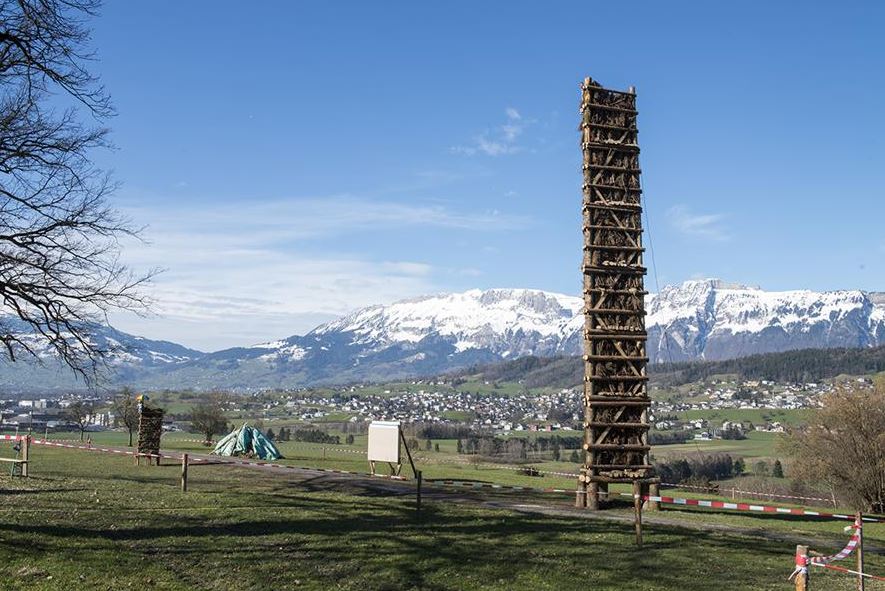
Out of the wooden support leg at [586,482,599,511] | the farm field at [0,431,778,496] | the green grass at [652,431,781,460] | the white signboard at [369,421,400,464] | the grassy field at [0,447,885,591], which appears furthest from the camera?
the green grass at [652,431,781,460]

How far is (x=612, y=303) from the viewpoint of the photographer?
29625 millimetres

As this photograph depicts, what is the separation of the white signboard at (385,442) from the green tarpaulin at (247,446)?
18.8 m

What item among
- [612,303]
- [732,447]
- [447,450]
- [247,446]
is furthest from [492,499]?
[732,447]

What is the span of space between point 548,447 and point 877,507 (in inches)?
4390

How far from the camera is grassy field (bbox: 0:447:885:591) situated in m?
16.1

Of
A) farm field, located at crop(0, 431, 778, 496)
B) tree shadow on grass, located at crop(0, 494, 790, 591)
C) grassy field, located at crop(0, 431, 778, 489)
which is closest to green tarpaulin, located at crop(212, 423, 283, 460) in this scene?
grassy field, located at crop(0, 431, 778, 489)

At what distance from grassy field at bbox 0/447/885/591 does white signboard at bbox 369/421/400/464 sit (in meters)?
9.68

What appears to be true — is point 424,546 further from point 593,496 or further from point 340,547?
point 593,496

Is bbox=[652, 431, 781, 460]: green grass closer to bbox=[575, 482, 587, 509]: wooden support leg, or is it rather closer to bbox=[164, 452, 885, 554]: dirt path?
bbox=[164, 452, 885, 554]: dirt path

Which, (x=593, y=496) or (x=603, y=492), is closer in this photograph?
(x=593, y=496)

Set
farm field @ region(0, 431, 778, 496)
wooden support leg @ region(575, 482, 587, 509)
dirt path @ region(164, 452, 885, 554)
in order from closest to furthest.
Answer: dirt path @ region(164, 452, 885, 554), wooden support leg @ region(575, 482, 587, 509), farm field @ region(0, 431, 778, 496)

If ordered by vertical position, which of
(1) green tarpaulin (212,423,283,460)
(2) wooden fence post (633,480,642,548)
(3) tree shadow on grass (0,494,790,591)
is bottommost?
(1) green tarpaulin (212,423,283,460)

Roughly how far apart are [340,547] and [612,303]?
15.6m

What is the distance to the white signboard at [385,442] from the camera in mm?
36938
